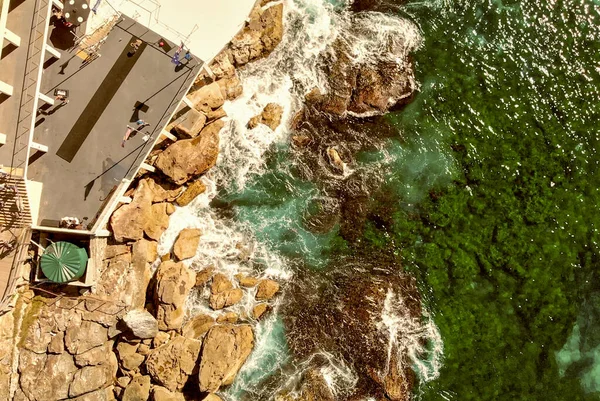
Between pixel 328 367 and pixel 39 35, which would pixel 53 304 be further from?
pixel 328 367

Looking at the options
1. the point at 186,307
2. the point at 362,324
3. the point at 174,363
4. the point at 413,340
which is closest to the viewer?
the point at 174,363

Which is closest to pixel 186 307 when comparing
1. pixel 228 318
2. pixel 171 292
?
pixel 171 292

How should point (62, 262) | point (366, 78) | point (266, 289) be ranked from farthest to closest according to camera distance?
point (366, 78) → point (266, 289) → point (62, 262)

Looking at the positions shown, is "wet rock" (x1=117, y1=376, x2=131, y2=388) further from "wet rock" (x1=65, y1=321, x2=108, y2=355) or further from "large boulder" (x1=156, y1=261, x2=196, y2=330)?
"large boulder" (x1=156, y1=261, x2=196, y2=330)

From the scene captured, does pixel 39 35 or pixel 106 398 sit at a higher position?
pixel 39 35

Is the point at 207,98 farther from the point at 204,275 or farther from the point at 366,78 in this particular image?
the point at 204,275

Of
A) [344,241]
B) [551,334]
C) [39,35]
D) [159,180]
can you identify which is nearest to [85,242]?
[159,180]

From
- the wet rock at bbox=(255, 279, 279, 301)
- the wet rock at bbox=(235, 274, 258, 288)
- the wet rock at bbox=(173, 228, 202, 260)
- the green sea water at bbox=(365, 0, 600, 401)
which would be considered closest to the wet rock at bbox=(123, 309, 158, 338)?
the wet rock at bbox=(173, 228, 202, 260)
